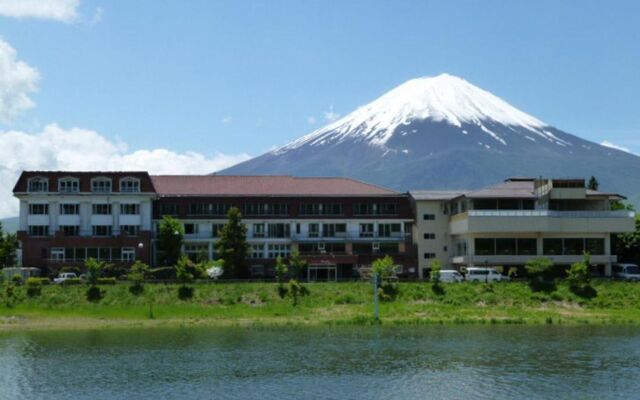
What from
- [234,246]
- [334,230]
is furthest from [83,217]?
[334,230]

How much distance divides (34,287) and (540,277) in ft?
132

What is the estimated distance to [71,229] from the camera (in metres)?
85.1

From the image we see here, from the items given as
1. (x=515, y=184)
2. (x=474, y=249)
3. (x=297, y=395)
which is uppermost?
(x=515, y=184)

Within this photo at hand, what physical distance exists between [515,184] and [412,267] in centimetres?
1324

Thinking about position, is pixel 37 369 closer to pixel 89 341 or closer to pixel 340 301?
pixel 89 341

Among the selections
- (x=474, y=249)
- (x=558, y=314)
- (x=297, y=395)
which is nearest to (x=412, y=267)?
(x=474, y=249)

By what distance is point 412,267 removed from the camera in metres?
87.3

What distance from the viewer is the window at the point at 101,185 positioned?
3393 inches

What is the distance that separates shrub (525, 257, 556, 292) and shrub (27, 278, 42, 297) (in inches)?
1497

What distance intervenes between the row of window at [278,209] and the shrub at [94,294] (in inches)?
879

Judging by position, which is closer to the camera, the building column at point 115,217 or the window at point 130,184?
the building column at point 115,217

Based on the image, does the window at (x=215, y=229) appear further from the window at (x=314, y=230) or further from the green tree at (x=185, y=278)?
the green tree at (x=185, y=278)

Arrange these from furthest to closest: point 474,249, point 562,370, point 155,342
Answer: point 474,249, point 155,342, point 562,370

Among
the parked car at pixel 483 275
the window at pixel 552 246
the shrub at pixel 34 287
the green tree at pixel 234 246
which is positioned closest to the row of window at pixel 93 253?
the green tree at pixel 234 246
